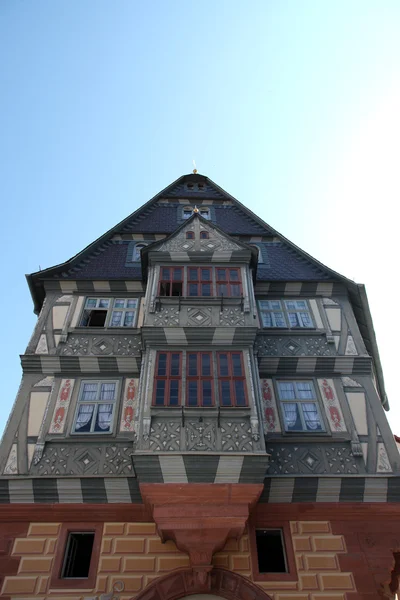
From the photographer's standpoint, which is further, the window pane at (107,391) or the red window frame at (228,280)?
the red window frame at (228,280)

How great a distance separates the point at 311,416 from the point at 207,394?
11.1ft

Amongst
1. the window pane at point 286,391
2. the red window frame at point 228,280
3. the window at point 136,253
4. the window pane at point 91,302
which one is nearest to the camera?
the window pane at point 286,391

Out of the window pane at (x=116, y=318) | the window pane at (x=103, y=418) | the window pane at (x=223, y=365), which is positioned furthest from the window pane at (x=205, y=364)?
the window pane at (x=116, y=318)

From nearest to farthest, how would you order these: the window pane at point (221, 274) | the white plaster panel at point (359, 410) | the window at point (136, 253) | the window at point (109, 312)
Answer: the white plaster panel at point (359, 410)
the window pane at point (221, 274)
the window at point (109, 312)
the window at point (136, 253)

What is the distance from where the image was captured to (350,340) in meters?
15.4

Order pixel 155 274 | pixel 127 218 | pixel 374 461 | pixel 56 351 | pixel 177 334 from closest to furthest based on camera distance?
pixel 374 461
pixel 177 334
pixel 56 351
pixel 155 274
pixel 127 218

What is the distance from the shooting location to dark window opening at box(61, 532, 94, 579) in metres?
10.7

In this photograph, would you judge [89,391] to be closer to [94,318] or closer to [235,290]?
[94,318]

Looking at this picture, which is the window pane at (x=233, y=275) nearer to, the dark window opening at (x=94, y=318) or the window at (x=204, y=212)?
the dark window opening at (x=94, y=318)

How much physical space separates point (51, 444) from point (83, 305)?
551 centimetres

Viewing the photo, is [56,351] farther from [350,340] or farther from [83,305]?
[350,340]

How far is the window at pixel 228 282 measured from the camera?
15148 millimetres

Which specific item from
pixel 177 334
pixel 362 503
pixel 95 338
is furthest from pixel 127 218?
pixel 362 503

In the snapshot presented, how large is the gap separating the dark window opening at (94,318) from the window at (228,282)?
436 cm
